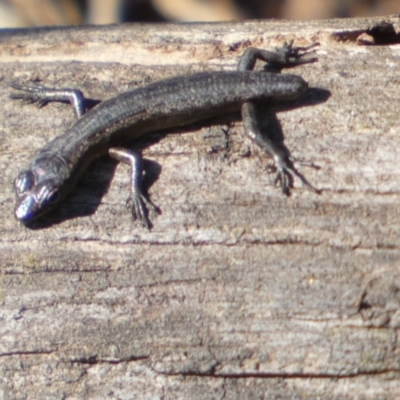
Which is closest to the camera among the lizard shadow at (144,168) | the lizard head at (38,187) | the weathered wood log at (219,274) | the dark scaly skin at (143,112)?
the weathered wood log at (219,274)

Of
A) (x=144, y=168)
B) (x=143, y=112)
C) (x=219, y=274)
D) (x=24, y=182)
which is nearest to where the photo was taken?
(x=219, y=274)

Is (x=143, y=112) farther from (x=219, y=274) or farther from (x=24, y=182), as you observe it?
(x=219, y=274)

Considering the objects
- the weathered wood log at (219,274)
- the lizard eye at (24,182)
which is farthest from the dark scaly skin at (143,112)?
the weathered wood log at (219,274)

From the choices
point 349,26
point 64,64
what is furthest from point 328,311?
point 64,64

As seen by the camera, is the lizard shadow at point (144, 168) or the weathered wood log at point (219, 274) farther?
the lizard shadow at point (144, 168)

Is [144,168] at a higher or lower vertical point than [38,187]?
higher

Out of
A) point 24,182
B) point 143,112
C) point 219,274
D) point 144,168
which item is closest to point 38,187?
point 24,182

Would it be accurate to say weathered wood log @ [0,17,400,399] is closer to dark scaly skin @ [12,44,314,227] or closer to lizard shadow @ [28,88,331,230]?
lizard shadow @ [28,88,331,230]

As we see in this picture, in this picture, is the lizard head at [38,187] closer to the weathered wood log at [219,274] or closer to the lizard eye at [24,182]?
the lizard eye at [24,182]
